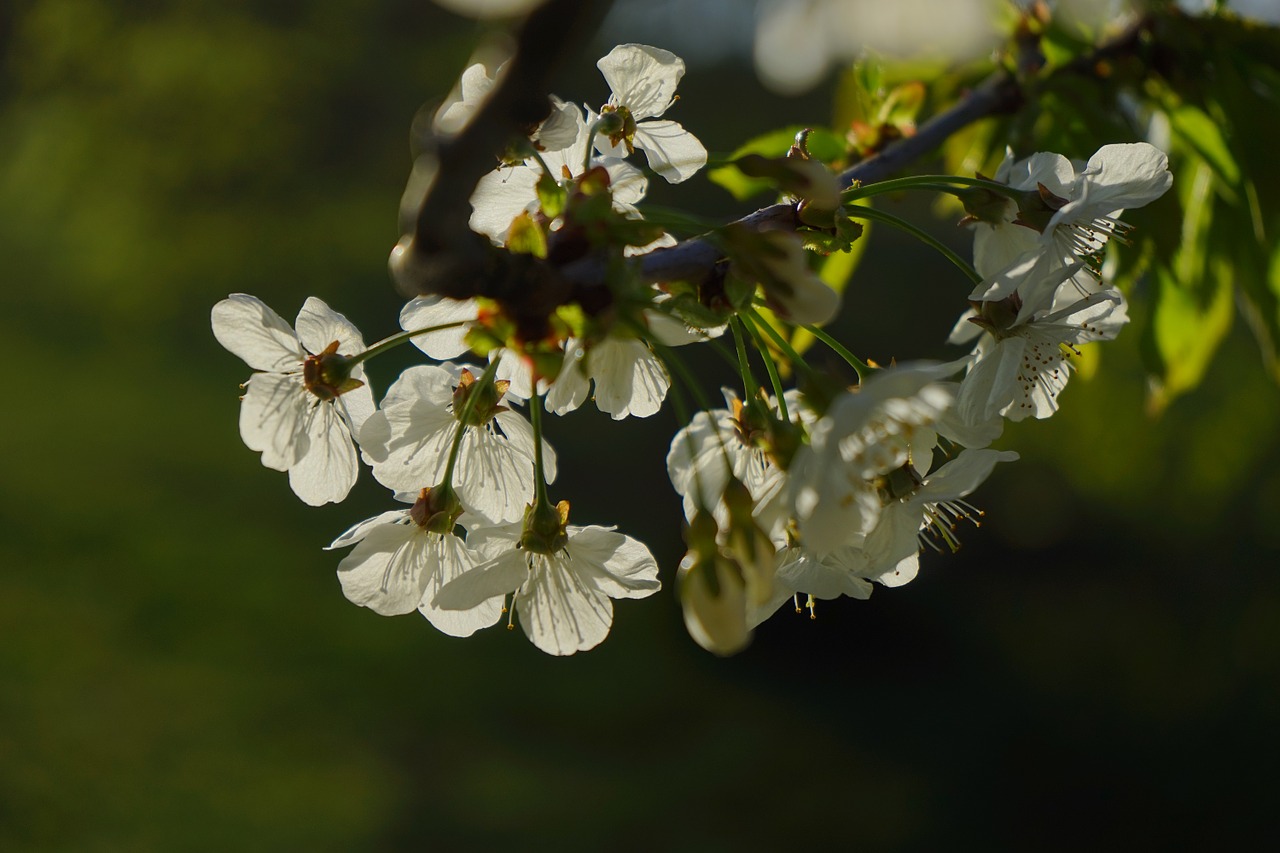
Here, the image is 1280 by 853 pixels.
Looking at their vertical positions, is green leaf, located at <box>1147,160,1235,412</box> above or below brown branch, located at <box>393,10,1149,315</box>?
below

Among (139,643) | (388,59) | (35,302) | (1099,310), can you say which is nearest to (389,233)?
(388,59)

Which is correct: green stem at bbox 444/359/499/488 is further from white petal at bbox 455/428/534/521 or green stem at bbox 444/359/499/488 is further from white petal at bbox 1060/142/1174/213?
white petal at bbox 1060/142/1174/213

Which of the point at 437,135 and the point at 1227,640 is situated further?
the point at 1227,640

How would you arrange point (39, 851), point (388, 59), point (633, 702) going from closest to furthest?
1. point (39, 851)
2. point (633, 702)
3. point (388, 59)

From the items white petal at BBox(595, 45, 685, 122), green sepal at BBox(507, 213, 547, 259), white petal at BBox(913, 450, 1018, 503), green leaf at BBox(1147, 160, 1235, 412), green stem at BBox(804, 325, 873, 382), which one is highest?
green sepal at BBox(507, 213, 547, 259)

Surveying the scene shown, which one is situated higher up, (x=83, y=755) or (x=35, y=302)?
(x=35, y=302)

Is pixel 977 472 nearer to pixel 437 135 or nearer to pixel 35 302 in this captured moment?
pixel 437 135

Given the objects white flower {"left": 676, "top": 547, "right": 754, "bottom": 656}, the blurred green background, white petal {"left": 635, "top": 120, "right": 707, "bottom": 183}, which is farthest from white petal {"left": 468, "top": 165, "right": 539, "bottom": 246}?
the blurred green background

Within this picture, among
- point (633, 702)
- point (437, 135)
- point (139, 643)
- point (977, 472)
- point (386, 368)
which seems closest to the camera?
point (437, 135)
